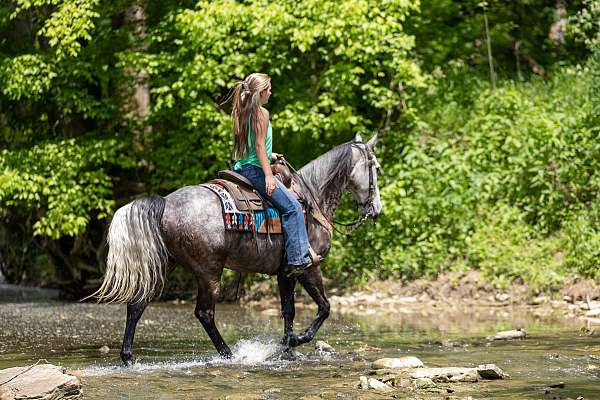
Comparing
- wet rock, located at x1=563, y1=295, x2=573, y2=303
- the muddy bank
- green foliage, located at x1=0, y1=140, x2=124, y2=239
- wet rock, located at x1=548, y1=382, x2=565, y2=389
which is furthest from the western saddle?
green foliage, located at x1=0, y1=140, x2=124, y2=239

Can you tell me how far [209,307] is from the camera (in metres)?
8.84

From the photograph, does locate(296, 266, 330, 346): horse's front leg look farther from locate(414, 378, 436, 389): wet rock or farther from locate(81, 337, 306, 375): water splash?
locate(414, 378, 436, 389): wet rock

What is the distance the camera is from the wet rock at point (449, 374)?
7148mm

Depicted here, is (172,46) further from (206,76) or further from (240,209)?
(240,209)

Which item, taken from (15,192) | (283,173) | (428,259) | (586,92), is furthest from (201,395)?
(586,92)

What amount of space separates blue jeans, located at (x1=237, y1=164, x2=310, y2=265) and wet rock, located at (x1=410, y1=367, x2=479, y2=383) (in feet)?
6.79

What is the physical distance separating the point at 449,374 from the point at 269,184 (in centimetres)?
260

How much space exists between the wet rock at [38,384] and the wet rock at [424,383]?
248cm

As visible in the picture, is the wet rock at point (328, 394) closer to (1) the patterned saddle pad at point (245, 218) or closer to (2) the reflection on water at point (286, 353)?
(2) the reflection on water at point (286, 353)

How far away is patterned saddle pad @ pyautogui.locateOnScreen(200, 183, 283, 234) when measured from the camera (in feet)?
28.8

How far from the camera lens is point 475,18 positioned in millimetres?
20688

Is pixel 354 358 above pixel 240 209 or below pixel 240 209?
below

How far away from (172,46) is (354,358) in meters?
9.77

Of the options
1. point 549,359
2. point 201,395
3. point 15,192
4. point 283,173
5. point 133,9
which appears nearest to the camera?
point 201,395
